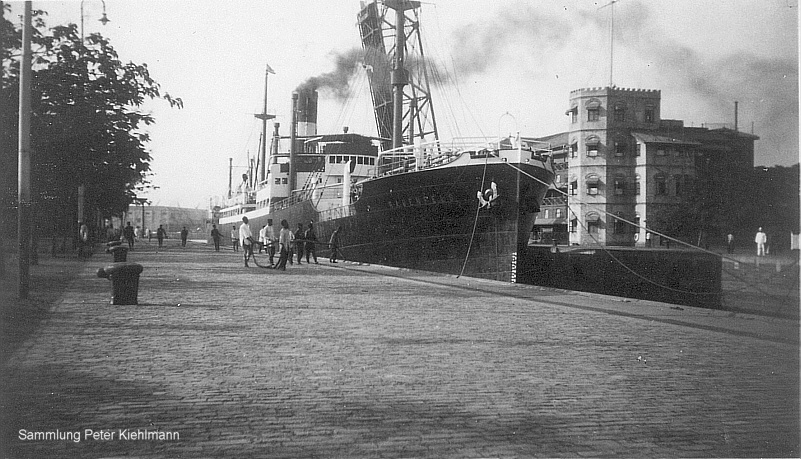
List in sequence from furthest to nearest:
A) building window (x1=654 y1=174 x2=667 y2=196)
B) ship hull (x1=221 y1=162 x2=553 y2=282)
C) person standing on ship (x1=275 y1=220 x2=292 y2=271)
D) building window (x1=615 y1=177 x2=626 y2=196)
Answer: building window (x1=615 y1=177 x2=626 y2=196), building window (x1=654 y1=174 x2=667 y2=196), ship hull (x1=221 y1=162 x2=553 y2=282), person standing on ship (x1=275 y1=220 x2=292 y2=271)

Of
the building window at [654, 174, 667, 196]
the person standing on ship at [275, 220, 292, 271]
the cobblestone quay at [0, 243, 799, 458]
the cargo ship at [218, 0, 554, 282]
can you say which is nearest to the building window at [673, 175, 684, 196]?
the building window at [654, 174, 667, 196]

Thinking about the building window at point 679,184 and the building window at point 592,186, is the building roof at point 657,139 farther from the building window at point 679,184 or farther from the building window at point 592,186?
the building window at point 592,186

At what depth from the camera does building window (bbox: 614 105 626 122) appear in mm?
27072

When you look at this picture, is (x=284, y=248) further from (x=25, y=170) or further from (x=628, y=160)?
(x=628, y=160)

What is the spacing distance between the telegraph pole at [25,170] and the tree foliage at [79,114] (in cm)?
38

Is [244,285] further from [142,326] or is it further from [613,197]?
[613,197]

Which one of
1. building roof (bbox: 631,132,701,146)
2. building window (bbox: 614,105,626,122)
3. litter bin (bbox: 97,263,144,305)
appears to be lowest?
litter bin (bbox: 97,263,144,305)

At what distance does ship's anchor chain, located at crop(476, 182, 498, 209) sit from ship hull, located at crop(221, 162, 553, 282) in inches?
1.4

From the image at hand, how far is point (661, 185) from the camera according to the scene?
29672 millimetres

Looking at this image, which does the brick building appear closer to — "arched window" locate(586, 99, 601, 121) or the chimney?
"arched window" locate(586, 99, 601, 121)

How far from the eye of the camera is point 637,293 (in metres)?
27.2

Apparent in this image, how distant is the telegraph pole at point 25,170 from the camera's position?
9898 millimetres

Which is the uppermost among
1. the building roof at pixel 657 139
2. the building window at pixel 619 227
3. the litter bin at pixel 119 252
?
the building roof at pixel 657 139

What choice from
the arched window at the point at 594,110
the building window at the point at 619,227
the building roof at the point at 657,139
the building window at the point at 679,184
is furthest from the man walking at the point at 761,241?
the building window at the point at 619,227
